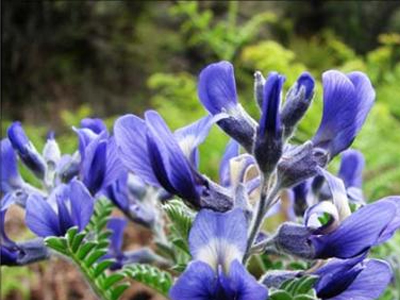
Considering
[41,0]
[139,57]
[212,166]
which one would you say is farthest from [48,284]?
[139,57]

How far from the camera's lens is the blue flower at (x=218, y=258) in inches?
27.4

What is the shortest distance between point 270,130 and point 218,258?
136mm

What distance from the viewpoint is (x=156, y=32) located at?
7.07 metres

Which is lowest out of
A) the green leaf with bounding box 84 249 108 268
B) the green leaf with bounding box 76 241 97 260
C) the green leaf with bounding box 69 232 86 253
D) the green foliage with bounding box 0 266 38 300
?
the green foliage with bounding box 0 266 38 300

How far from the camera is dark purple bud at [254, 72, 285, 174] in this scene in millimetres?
754

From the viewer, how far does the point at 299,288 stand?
0.77m

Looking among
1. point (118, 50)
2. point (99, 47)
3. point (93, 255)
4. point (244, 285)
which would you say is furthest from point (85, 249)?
point (118, 50)

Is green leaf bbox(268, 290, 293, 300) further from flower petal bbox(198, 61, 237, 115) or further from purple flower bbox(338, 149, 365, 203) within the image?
purple flower bbox(338, 149, 365, 203)

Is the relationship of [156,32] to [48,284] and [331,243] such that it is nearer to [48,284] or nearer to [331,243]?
[48,284]

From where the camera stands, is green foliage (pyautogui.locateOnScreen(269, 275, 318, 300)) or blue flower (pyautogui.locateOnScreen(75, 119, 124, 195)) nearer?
green foliage (pyautogui.locateOnScreen(269, 275, 318, 300))

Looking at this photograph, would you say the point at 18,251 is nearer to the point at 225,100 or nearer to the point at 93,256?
the point at 93,256

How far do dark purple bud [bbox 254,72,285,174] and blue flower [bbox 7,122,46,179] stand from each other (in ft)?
1.13

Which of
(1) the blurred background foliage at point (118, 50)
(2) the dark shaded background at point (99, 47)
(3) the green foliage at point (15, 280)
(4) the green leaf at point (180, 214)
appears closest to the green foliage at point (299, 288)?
(4) the green leaf at point (180, 214)

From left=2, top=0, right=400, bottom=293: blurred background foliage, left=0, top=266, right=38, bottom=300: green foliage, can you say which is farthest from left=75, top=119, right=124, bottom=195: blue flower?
left=2, top=0, right=400, bottom=293: blurred background foliage
